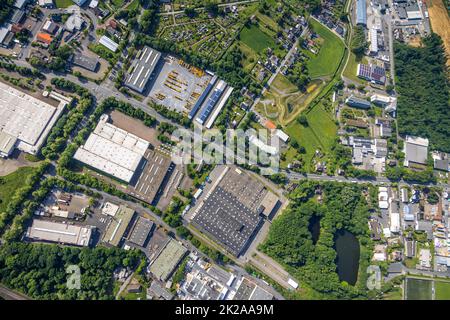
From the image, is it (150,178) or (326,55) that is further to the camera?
(326,55)

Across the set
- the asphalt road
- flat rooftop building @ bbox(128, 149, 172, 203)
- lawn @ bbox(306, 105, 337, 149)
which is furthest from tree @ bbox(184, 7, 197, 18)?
the asphalt road

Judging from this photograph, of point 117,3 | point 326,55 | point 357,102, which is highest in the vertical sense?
point 326,55

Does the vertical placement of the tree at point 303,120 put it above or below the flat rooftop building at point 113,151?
above

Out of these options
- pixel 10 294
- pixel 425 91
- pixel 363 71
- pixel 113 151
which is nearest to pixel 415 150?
pixel 425 91

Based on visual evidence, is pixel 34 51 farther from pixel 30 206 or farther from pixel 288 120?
pixel 288 120

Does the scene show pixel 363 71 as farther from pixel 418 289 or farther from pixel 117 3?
pixel 117 3

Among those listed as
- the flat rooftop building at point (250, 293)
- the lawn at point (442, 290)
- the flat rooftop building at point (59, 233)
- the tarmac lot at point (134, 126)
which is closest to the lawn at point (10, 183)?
the flat rooftop building at point (59, 233)

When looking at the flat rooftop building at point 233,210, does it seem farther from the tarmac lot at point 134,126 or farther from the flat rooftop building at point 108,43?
the flat rooftop building at point 108,43
